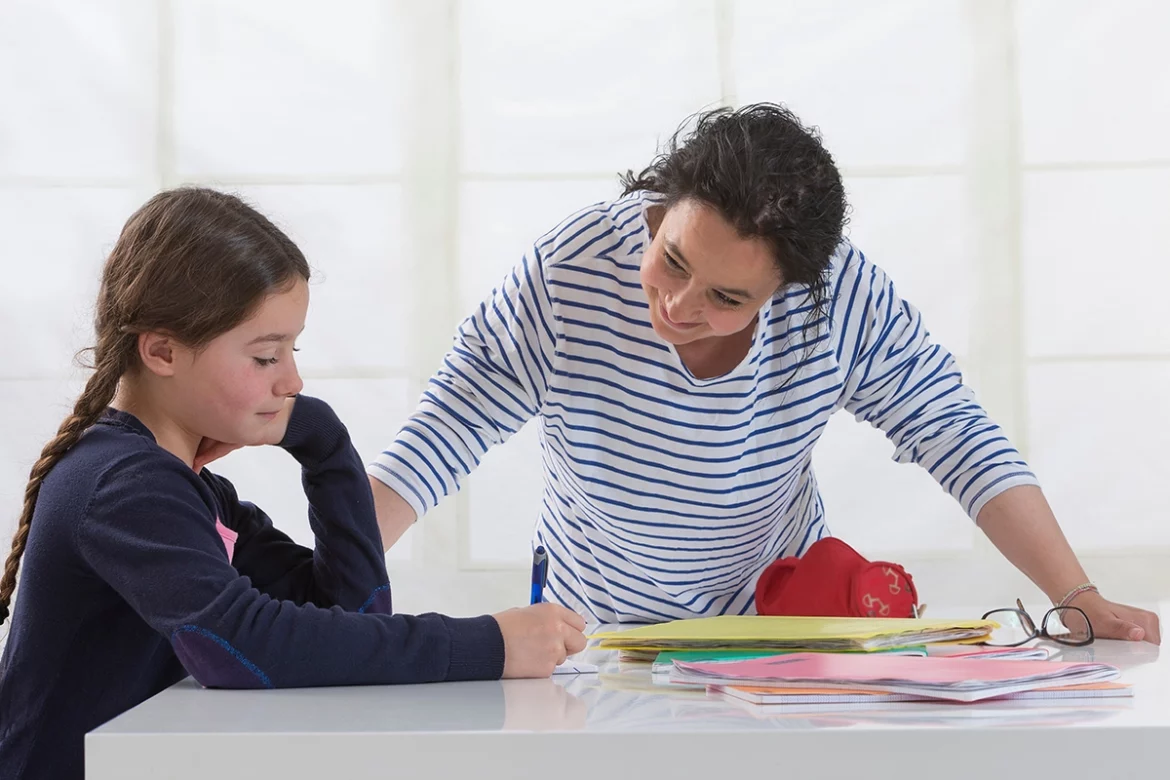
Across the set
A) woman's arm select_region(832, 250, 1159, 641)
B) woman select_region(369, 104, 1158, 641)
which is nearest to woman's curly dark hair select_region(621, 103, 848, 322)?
woman select_region(369, 104, 1158, 641)

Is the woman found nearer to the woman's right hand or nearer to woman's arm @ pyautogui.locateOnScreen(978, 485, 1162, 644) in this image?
woman's arm @ pyautogui.locateOnScreen(978, 485, 1162, 644)

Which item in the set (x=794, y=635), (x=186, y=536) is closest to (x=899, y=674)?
(x=794, y=635)

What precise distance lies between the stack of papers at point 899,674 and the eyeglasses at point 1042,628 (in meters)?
0.27

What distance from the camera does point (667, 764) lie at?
66cm

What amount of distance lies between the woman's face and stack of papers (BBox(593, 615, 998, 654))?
1.00 ft

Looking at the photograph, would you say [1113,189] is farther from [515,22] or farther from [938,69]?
[515,22]

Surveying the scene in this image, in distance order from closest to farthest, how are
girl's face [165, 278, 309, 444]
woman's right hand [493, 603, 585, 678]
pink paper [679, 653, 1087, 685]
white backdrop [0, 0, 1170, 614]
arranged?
pink paper [679, 653, 1087, 685]
woman's right hand [493, 603, 585, 678]
girl's face [165, 278, 309, 444]
white backdrop [0, 0, 1170, 614]

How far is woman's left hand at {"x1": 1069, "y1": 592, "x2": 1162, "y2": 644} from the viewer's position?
1139 mm

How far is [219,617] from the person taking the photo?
2.65ft

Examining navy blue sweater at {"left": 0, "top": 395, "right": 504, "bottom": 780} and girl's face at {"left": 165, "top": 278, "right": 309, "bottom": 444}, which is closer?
navy blue sweater at {"left": 0, "top": 395, "right": 504, "bottom": 780}

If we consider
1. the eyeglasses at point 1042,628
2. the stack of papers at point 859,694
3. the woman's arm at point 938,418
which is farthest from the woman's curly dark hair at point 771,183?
the stack of papers at point 859,694

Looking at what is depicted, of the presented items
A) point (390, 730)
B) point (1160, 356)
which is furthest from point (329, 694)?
point (1160, 356)

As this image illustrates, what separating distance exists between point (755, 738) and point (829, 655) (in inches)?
9.3

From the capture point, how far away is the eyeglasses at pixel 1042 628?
3.72ft
